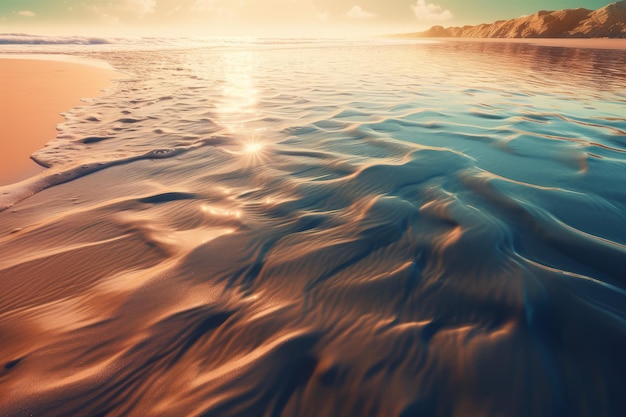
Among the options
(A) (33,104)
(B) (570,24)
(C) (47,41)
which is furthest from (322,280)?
(B) (570,24)

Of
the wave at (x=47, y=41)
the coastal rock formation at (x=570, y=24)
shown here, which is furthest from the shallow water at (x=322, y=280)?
the coastal rock formation at (x=570, y=24)

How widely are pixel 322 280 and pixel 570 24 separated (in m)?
69.1

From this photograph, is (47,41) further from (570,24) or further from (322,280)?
(570,24)

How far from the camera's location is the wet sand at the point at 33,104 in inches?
142

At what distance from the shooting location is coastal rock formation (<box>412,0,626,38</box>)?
142ft

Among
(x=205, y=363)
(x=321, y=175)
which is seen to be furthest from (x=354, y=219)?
(x=205, y=363)

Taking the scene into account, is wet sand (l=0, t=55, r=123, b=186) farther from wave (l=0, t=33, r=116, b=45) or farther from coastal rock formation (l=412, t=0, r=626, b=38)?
coastal rock formation (l=412, t=0, r=626, b=38)

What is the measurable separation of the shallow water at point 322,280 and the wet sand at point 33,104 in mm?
417

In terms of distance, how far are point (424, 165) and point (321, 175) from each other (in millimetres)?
1013

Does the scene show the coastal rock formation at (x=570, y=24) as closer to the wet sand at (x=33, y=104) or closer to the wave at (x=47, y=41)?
the wet sand at (x=33, y=104)

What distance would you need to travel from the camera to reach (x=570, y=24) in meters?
50.0

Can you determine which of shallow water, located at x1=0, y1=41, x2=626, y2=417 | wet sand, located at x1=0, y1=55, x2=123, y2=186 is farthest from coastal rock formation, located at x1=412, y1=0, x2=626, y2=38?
wet sand, located at x1=0, y1=55, x2=123, y2=186

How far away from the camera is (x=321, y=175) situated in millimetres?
3025

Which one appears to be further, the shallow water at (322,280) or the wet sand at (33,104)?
the wet sand at (33,104)
